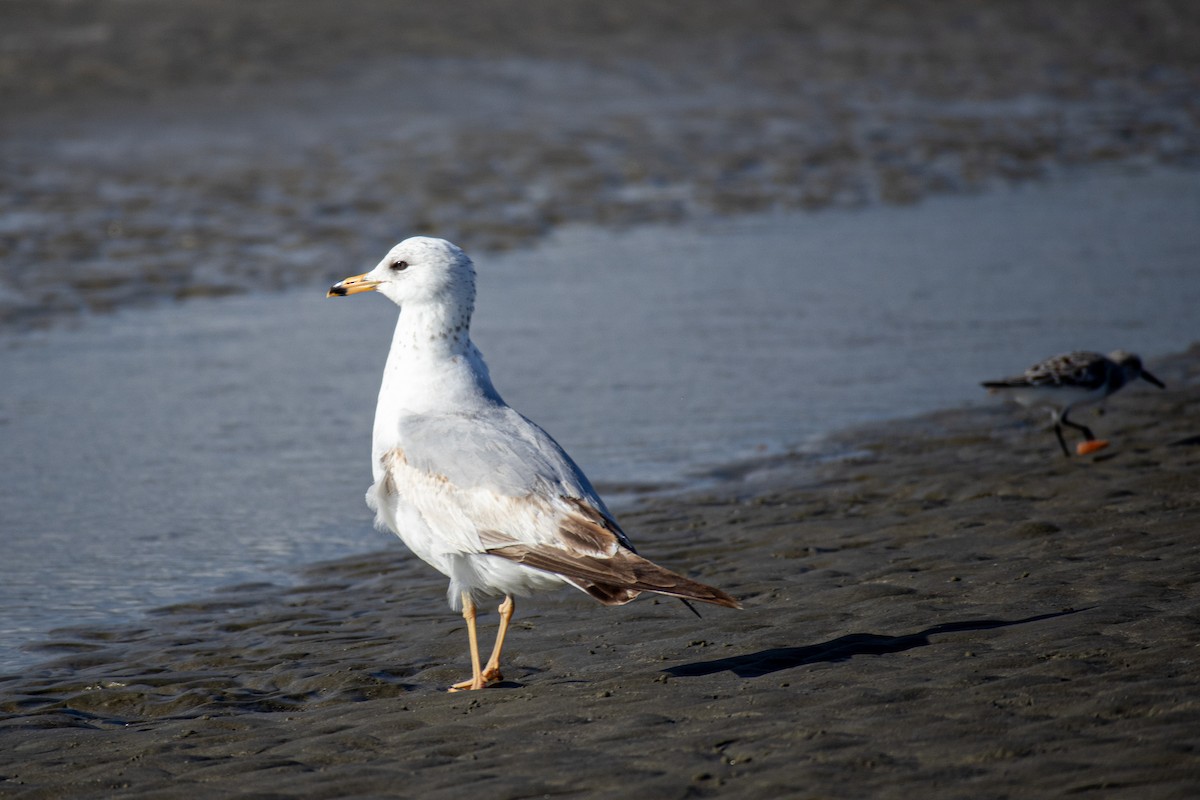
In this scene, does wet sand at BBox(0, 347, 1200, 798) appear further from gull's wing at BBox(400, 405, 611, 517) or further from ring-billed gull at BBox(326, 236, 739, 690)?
gull's wing at BBox(400, 405, 611, 517)

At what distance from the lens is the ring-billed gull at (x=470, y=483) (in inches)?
223

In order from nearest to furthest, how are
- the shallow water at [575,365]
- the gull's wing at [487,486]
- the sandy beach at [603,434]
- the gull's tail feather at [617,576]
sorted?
the sandy beach at [603,434] → the gull's tail feather at [617,576] → the gull's wing at [487,486] → the shallow water at [575,365]

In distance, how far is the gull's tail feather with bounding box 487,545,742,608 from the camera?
5352mm

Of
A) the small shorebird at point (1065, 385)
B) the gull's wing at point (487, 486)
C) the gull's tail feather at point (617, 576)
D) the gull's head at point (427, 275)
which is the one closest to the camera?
the gull's tail feather at point (617, 576)

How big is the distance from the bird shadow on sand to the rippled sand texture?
30.6 ft

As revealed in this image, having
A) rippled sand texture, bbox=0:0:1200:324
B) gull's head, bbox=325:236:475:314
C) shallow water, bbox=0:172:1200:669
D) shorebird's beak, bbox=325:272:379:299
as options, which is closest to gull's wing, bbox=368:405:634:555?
gull's head, bbox=325:236:475:314

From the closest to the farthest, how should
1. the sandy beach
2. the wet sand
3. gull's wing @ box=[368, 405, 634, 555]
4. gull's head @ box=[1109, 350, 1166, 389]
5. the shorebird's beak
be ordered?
the wet sand < the sandy beach < gull's wing @ box=[368, 405, 634, 555] < the shorebird's beak < gull's head @ box=[1109, 350, 1166, 389]

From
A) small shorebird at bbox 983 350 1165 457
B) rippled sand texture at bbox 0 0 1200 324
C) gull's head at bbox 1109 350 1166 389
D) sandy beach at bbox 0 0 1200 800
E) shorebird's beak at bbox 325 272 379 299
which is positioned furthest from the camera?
rippled sand texture at bbox 0 0 1200 324

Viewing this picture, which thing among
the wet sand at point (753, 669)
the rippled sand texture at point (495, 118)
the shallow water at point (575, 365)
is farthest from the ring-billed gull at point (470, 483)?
the rippled sand texture at point (495, 118)

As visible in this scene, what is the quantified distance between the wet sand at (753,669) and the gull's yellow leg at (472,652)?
0.34 ft

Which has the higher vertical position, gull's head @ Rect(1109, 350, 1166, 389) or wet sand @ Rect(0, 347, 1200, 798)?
gull's head @ Rect(1109, 350, 1166, 389)

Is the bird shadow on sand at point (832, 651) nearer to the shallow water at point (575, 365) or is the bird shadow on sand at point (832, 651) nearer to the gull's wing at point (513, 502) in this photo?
the gull's wing at point (513, 502)

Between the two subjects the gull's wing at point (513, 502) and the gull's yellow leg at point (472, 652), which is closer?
the gull's wing at point (513, 502)

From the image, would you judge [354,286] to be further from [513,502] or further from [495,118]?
[495,118]
